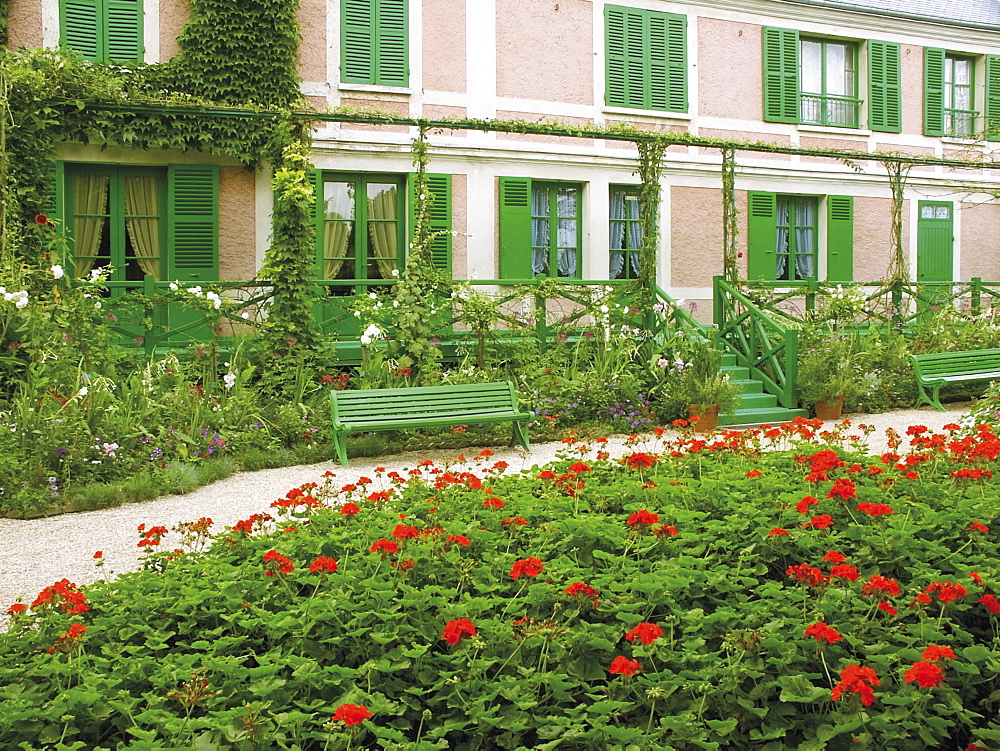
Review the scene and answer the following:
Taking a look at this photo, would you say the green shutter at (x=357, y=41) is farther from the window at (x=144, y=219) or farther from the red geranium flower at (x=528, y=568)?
the red geranium flower at (x=528, y=568)

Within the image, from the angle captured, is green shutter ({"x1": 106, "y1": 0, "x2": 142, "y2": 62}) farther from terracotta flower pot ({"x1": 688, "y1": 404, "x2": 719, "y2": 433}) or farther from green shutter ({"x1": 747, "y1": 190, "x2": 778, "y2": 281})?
green shutter ({"x1": 747, "y1": 190, "x2": 778, "y2": 281})

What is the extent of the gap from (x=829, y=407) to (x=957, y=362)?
2.14m

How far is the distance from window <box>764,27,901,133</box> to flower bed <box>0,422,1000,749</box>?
12.6 metres

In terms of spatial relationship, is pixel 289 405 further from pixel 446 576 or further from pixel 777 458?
pixel 446 576

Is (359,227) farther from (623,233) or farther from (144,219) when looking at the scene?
(623,233)

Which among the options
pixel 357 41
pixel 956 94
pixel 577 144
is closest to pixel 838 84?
pixel 956 94

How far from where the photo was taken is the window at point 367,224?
489 inches

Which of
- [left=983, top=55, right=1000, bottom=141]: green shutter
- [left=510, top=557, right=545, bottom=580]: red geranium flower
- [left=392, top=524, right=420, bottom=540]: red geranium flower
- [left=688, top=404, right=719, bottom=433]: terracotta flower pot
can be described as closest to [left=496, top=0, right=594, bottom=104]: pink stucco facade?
[left=688, top=404, right=719, bottom=433]: terracotta flower pot

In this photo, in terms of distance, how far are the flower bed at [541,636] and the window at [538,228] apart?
30.9ft

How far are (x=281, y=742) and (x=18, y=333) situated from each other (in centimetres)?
651

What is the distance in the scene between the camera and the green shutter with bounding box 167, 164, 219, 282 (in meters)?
11.5

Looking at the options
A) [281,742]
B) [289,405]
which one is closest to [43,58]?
[289,405]

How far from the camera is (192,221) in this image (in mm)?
11578

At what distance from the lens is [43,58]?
9672mm
